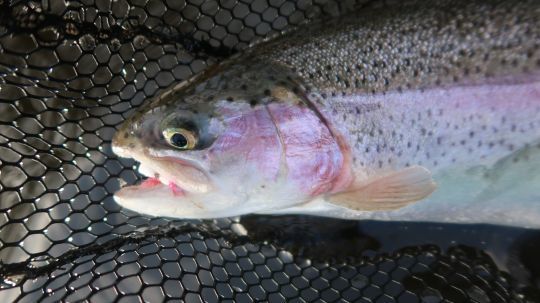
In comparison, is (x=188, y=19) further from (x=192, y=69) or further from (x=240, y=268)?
(x=240, y=268)

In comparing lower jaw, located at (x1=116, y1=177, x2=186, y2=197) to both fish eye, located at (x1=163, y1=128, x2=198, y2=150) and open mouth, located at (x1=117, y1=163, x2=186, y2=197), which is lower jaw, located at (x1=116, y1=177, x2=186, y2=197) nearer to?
open mouth, located at (x1=117, y1=163, x2=186, y2=197)

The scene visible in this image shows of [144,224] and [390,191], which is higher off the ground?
[390,191]

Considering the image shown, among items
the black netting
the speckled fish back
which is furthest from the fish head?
the black netting

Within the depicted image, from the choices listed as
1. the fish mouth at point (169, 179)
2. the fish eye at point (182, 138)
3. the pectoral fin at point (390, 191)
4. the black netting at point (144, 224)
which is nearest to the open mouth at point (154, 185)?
the fish mouth at point (169, 179)

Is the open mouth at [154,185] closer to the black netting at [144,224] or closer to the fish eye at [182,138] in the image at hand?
the fish eye at [182,138]

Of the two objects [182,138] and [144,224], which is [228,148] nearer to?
[182,138]

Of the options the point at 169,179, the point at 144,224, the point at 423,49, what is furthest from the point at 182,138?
the point at 423,49

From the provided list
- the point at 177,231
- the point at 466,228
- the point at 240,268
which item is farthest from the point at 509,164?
the point at 177,231
